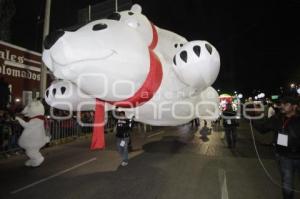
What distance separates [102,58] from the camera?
3.60 m

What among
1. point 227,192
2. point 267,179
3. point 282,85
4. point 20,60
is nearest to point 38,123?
point 227,192

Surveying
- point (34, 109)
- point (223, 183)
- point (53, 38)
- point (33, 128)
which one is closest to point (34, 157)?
point (33, 128)

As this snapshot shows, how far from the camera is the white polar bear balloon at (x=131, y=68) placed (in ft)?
11.7

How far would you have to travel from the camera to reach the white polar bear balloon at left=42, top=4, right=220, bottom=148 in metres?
3.57

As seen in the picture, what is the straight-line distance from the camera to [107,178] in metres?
6.71

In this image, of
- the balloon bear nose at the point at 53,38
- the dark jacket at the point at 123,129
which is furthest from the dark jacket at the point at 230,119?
the balloon bear nose at the point at 53,38

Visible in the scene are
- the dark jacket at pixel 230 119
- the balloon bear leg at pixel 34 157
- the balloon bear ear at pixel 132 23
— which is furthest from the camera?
the dark jacket at pixel 230 119

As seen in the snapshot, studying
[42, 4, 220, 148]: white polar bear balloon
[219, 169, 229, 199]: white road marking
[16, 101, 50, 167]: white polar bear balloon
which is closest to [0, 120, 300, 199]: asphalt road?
[219, 169, 229, 199]: white road marking

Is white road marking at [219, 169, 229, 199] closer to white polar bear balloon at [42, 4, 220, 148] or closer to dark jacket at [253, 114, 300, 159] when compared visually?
dark jacket at [253, 114, 300, 159]

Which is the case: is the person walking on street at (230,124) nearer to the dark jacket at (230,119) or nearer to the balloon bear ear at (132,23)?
the dark jacket at (230,119)

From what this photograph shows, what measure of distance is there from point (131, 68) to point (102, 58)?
1.20 ft

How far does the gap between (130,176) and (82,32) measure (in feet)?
13.6

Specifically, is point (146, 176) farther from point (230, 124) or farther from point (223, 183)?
point (230, 124)

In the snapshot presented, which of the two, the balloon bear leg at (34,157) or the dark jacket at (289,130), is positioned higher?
the dark jacket at (289,130)
